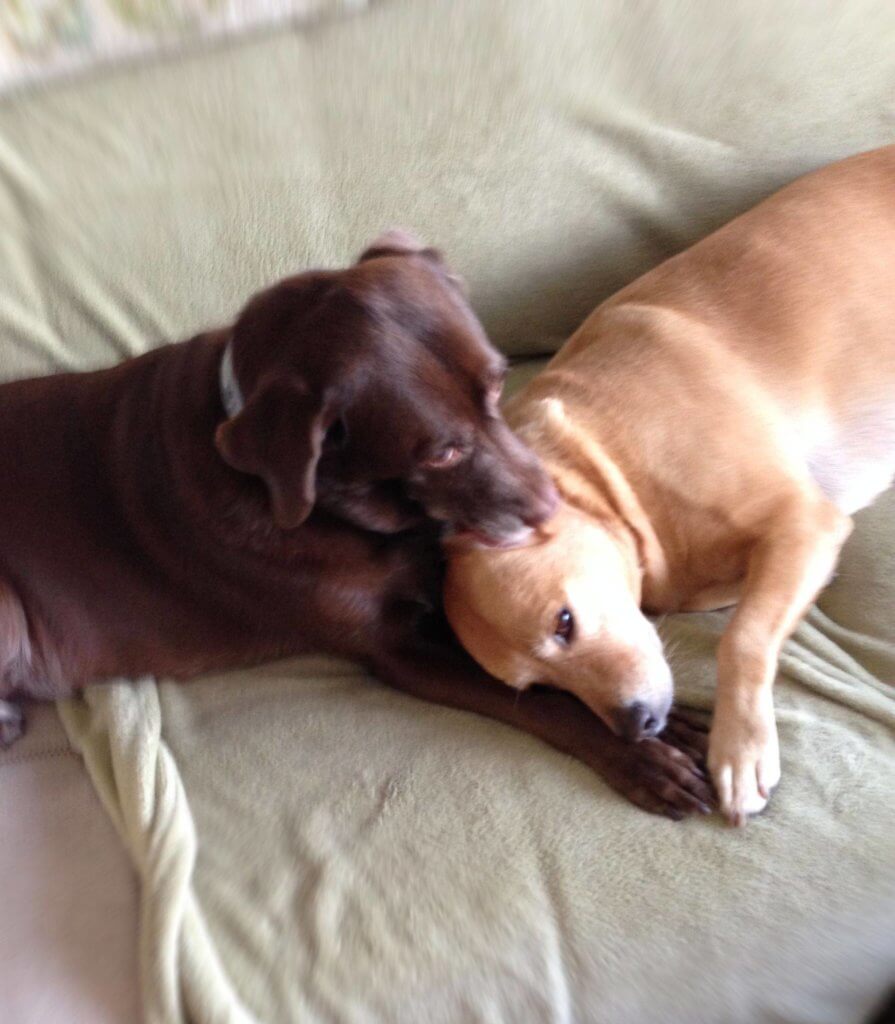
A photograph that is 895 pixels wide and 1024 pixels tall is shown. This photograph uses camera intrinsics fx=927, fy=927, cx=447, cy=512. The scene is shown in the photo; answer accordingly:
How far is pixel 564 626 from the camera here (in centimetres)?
134

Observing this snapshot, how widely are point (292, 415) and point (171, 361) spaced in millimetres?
420

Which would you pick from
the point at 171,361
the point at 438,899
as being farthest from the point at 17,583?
the point at 438,899

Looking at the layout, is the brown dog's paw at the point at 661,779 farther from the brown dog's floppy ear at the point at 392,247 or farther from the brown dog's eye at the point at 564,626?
the brown dog's floppy ear at the point at 392,247

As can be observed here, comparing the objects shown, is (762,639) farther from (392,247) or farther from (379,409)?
(392,247)

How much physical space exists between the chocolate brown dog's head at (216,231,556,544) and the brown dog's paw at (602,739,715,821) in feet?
1.12

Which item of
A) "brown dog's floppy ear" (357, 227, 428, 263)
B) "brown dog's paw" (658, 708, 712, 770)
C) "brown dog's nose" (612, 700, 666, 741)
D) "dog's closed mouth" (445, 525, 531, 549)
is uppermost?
"brown dog's floppy ear" (357, 227, 428, 263)

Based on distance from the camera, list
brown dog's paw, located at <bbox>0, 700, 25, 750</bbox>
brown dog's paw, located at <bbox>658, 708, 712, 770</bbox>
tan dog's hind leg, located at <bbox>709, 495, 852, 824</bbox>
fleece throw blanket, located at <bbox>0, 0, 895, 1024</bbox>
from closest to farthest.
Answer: fleece throw blanket, located at <bbox>0, 0, 895, 1024</bbox>, tan dog's hind leg, located at <bbox>709, 495, 852, 824</bbox>, brown dog's paw, located at <bbox>658, 708, 712, 770</bbox>, brown dog's paw, located at <bbox>0, 700, 25, 750</bbox>

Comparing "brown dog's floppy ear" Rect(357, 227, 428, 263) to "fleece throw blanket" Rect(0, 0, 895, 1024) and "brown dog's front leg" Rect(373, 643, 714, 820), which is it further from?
"brown dog's front leg" Rect(373, 643, 714, 820)

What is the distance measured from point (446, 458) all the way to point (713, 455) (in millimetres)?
434

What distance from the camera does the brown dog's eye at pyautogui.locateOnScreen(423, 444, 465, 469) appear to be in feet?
4.20

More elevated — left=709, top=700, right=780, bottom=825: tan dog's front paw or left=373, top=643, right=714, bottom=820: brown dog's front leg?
left=709, top=700, right=780, bottom=825: tan dog's front paw

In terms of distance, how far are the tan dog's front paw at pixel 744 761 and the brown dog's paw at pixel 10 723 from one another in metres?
1.05

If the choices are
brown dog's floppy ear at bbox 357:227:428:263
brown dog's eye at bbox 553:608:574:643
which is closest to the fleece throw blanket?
brown dog's eye at bbox 553:608:574:643

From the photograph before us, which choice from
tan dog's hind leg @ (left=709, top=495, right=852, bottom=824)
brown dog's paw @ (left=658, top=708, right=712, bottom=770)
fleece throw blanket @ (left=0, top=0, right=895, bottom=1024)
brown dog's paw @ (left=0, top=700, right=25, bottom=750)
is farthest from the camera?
brown dog's paw @ (left=0, top=700, right=25, bottom=750)
